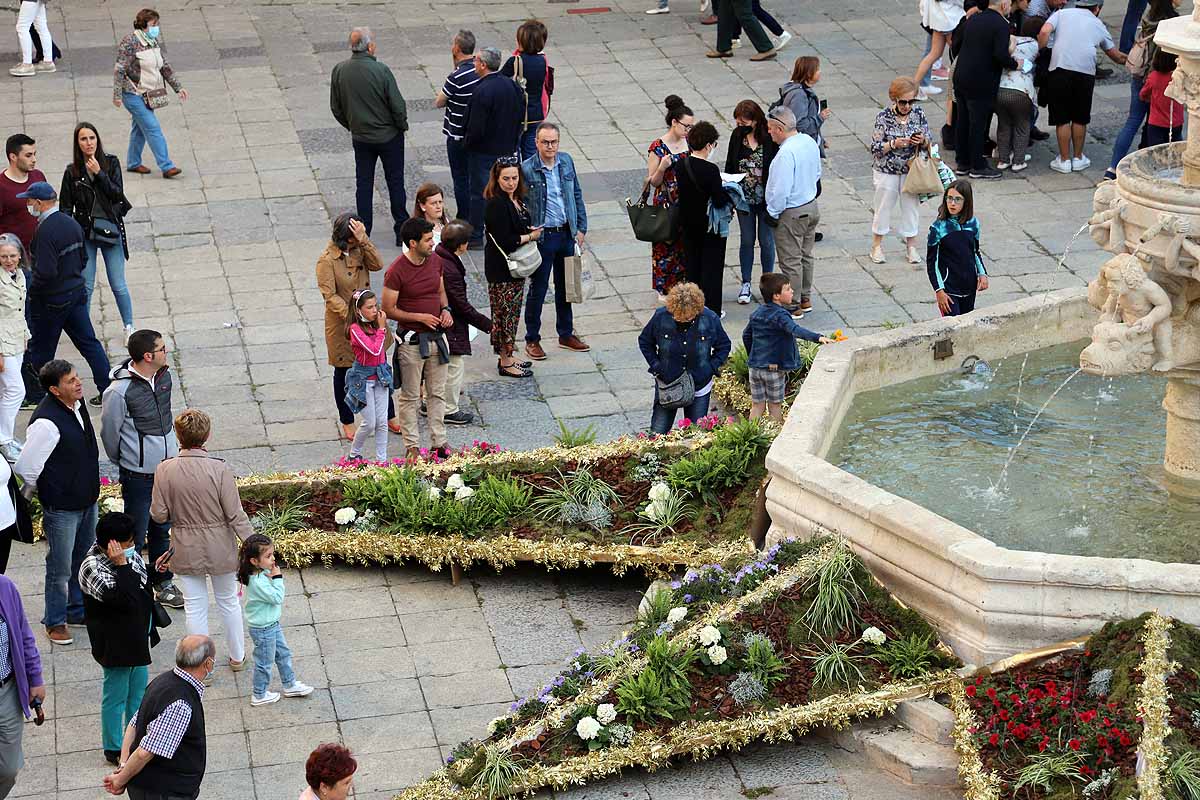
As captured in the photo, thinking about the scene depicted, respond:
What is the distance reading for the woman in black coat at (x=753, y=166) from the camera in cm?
1272

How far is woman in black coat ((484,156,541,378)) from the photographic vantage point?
465 inches

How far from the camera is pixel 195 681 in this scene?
6875mm

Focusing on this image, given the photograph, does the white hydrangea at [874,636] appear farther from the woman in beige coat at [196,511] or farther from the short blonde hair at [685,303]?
the woman in beige coat at [196,511]

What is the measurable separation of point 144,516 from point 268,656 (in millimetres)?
1412

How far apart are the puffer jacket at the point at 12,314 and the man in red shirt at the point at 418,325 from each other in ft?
7.15

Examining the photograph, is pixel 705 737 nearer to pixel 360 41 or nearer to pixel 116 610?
pixel 116 610

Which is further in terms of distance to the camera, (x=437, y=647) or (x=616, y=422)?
(x=616, y=422)

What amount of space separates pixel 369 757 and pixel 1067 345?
5461mm

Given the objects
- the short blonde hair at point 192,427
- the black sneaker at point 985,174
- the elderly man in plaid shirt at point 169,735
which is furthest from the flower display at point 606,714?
the black sneaker at point 985,174

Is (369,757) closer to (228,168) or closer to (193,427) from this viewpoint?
(193,427)

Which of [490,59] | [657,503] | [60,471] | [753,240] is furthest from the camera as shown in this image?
[490,59]

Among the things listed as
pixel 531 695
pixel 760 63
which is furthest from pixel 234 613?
pixel 760 63

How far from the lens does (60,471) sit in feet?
28.2

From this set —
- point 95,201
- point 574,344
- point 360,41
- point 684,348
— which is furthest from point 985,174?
point 95,201
